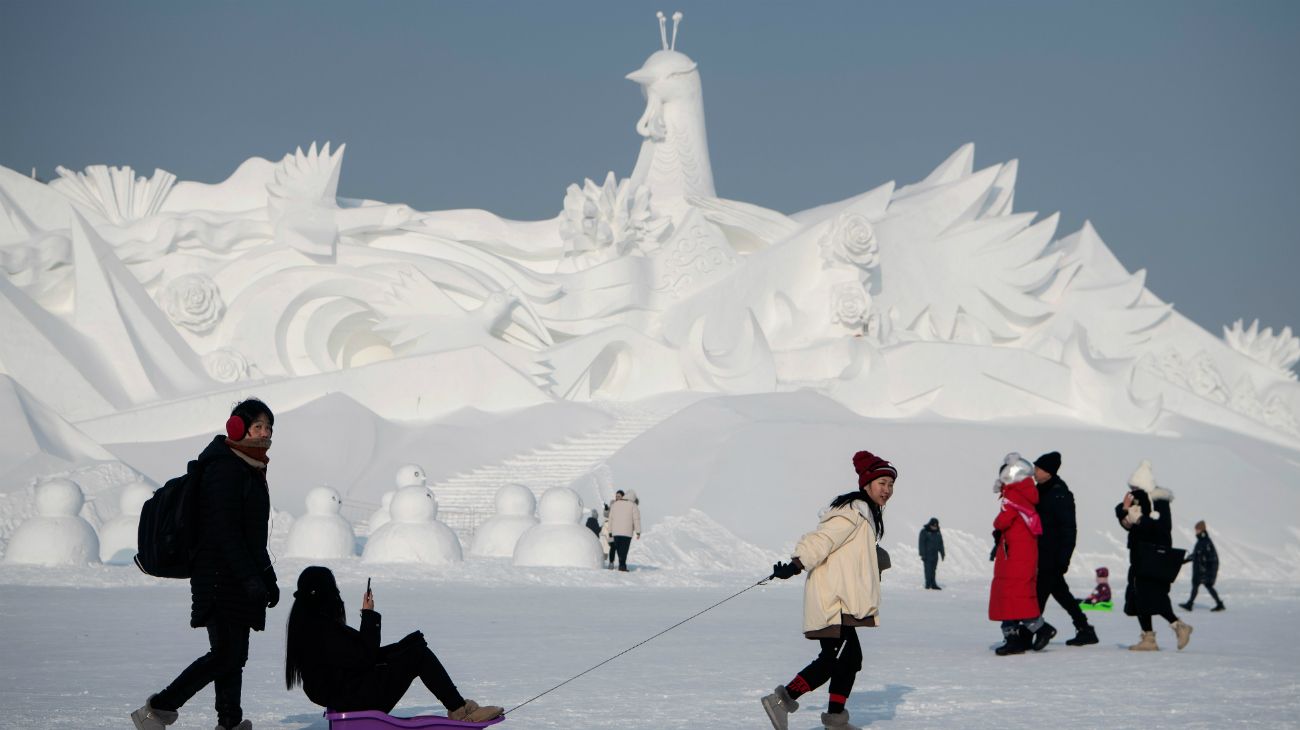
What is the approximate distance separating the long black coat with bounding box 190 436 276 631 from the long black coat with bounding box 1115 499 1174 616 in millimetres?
5559

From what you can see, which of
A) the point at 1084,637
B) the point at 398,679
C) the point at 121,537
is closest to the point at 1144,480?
the point at 1084,637

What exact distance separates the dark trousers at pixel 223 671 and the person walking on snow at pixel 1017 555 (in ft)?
15.4

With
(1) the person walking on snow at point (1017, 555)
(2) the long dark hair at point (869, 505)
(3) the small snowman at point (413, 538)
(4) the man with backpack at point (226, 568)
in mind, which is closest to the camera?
(4) the man with backpack at point (226, 568)

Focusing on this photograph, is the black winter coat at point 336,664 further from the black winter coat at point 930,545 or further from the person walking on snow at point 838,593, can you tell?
the black winter coat at point 930,545

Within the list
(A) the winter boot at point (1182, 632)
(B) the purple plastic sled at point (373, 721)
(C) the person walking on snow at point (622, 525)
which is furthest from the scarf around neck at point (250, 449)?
(C) the person walking on snow at point (622, 525)

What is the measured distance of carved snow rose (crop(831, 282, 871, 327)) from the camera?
1184 inches

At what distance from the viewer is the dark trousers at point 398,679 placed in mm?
5238

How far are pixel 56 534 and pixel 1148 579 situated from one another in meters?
10.2

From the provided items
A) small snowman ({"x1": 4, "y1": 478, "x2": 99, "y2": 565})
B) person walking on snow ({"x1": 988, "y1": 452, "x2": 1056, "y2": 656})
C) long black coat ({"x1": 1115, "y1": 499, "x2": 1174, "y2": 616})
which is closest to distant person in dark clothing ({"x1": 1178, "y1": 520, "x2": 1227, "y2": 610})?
long black coat ({"x1": 1115, "y1": 499, "x2": 1174, "y2": 616})

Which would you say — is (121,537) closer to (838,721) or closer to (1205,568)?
(1205,568)

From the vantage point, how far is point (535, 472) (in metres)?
23.5

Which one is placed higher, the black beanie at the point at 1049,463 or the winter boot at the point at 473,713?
the black beanie at the point at 1049,463

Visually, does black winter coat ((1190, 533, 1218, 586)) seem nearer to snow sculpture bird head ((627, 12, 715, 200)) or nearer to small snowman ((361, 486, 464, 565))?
small snowman ((361, 486, 464, 565))

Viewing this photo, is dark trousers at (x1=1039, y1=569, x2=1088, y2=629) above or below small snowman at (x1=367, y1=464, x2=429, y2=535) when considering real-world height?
below
